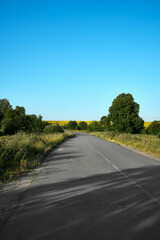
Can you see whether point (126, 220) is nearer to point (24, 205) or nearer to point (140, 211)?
point (140, 211)

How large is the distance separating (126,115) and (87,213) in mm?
49662

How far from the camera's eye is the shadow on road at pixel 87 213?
347 cm

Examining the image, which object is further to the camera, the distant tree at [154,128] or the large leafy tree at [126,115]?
the distant tree at [154,128]

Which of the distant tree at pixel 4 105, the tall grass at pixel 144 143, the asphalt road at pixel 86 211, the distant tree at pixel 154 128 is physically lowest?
the asphalt road at pixel 86 211

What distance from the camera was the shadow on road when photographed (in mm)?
3475

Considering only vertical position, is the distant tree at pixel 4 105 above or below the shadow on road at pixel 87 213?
above

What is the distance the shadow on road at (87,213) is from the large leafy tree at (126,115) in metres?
46.5

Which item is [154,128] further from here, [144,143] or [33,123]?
[144,143]

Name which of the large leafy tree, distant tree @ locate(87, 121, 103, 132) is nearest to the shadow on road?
the large leafy tree

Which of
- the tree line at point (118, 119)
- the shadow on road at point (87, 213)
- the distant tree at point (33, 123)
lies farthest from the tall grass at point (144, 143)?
the distant tree at point (33, 123)

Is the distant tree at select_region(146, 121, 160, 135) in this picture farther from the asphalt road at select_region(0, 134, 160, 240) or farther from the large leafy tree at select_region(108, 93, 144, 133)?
the asphalt road at select_region(0, 134, 160, 240)

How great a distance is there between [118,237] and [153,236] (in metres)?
0.60

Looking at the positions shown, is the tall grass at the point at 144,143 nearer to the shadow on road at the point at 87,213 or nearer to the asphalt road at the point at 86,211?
the asphalt road at the point at 86,211

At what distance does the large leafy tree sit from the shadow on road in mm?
46549
